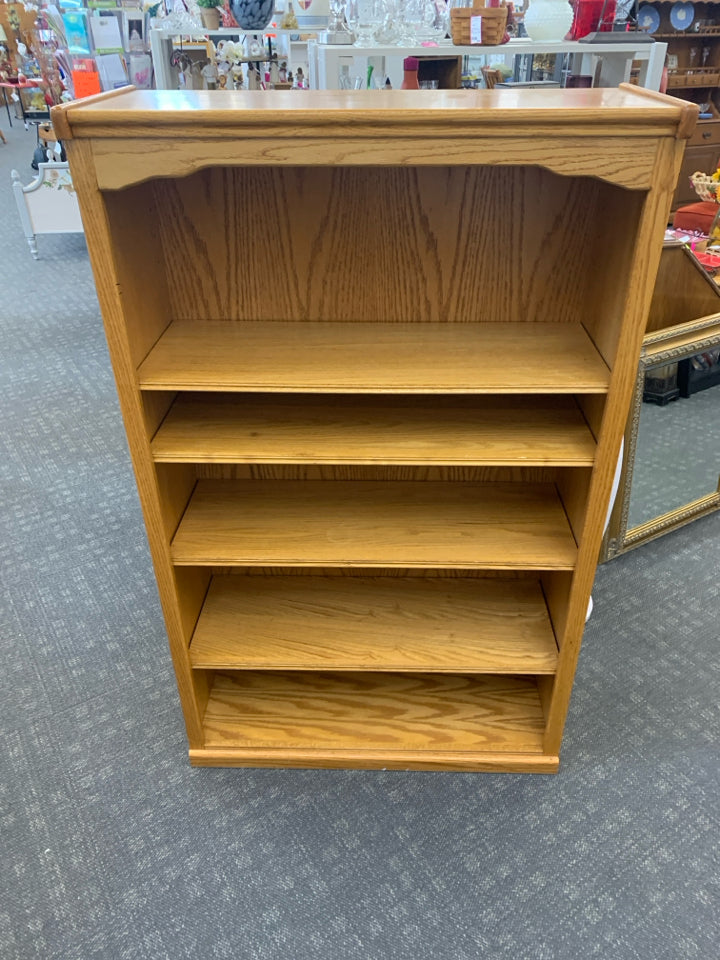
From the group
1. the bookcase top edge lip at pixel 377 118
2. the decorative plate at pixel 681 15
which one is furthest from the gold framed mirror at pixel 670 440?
the decorative plate at pixel 681 15

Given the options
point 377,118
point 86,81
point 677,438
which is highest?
point 377,118

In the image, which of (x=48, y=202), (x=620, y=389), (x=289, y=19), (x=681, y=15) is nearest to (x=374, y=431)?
(x=620, y=389)

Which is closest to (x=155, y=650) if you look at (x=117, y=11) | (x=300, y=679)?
(x=300, y=679)

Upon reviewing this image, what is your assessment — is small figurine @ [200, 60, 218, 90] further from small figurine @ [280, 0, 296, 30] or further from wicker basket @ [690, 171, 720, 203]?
wicker basket @ [690, 171, 720, 203]

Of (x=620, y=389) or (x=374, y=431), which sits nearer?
(x=620, y=389)

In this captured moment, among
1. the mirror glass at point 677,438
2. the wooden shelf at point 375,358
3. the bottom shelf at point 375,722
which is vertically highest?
the wooden shelf at point 375,358

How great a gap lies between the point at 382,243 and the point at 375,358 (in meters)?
0.25

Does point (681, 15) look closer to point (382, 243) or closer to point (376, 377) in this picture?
point (382, 243)

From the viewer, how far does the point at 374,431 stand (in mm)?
1408

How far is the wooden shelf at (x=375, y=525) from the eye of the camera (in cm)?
146

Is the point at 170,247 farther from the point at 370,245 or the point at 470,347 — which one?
the point at 470,347

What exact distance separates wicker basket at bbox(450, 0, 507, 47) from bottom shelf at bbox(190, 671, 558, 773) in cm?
168

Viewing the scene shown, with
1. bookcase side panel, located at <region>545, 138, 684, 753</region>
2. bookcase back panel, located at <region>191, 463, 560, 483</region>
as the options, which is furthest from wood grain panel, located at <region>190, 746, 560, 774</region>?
bookcase back panel, located at <region>191, 463, 560, 483</region>

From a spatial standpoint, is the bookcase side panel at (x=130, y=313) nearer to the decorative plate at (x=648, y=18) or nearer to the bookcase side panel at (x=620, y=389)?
the bookcase side panel at (x=620, y=389)
